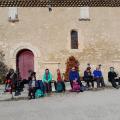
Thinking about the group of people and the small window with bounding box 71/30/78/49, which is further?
the small window with bounding box 71/30/78/49

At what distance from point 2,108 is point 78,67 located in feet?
36.6

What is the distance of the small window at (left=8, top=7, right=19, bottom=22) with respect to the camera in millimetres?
31562

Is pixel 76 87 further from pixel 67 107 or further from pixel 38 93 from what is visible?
pixel 67 107

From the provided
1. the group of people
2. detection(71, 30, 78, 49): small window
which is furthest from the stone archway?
the group of people

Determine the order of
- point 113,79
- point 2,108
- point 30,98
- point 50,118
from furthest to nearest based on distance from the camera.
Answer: point 113,79 → point 30,98 → point 2,108 → point 50,118

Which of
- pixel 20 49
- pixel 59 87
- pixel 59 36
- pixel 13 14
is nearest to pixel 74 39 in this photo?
pixel 59 36

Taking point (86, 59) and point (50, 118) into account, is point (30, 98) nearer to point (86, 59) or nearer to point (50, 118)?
point (50, 118)

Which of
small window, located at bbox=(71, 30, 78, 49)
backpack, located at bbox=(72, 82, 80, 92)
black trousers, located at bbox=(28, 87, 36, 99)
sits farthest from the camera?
small window, located at bbox=(71, 30, 78, 49)

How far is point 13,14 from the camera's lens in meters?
31.6

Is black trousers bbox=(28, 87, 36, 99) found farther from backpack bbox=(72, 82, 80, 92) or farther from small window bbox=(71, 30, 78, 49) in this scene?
small window bbox=(71, 30, 78, 49)

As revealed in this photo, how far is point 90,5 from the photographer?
3209cm

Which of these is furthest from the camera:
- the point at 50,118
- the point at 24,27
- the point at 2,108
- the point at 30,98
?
the point at 24,27

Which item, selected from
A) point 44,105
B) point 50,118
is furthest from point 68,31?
point 50,118

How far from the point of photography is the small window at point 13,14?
31562 mm
